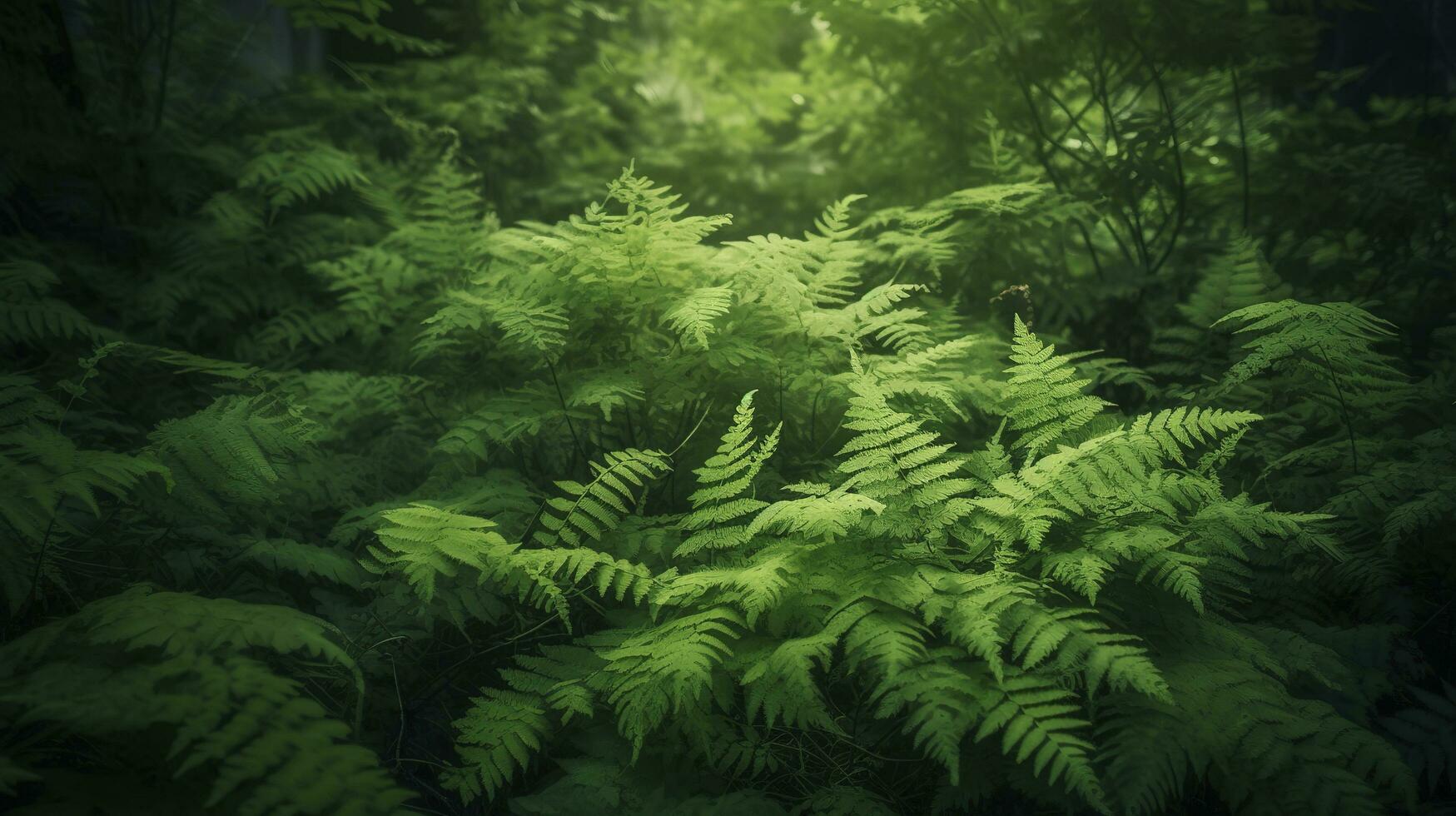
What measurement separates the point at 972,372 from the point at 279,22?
18.1 feet

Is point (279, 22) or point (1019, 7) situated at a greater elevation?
point (279, 22)

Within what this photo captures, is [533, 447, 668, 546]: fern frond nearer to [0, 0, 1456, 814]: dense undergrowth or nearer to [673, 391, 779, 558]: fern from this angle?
[0, 0, 1456, 814]: dense undergrowth

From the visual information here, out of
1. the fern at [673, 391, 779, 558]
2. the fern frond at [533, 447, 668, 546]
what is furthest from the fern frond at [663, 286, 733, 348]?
the fern frond at [533, 447, 668, 546]

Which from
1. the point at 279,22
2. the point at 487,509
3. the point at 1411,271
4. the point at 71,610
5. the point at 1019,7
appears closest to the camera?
the point at 71,610

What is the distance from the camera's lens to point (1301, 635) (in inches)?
89.4

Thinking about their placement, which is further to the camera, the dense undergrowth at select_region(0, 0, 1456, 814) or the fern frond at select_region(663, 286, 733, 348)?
the fern frond at select_region(663, 286, 733, 348)

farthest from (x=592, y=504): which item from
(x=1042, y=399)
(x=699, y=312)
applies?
(x=1042, y=399)

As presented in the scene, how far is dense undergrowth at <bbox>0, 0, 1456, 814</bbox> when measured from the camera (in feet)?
6.25

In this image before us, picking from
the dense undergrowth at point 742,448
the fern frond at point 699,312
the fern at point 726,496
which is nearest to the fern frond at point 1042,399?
the dense undergrowth at point 742,448

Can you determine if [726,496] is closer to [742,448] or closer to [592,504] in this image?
[742,448]

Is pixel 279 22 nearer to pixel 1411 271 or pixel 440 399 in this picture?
pixel 440 399

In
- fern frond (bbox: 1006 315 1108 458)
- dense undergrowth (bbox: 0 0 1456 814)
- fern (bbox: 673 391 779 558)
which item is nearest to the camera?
dense undergrowth (bbox: 0 0 1456 814)

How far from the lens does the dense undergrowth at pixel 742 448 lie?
1.91 metres

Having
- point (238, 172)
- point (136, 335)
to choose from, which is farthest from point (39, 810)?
point (238, 172)
